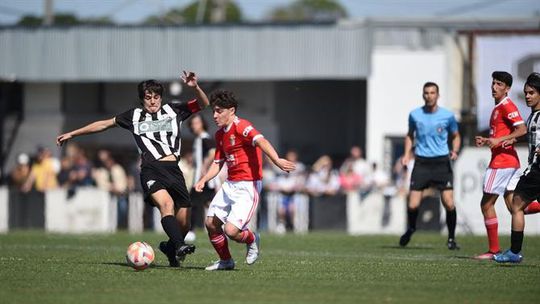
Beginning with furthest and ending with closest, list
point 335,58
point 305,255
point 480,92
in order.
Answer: point 335,58 → point 480,92 → point 305,255

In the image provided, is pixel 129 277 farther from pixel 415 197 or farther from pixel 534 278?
pixel 415 197

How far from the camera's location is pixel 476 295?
1087cm

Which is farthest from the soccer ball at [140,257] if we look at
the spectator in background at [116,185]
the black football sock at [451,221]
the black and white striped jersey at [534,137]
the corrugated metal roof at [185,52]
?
the corrugated metal roof at [185,52]

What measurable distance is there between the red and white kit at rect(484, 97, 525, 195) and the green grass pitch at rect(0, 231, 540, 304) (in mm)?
992

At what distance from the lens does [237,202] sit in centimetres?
1288

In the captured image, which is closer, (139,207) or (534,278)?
(534,278)

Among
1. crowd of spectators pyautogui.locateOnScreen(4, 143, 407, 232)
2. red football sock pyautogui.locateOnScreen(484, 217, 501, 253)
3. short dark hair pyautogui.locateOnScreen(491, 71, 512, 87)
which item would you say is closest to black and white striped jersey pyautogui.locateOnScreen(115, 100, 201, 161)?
short dark hair pyautogui.locateOnScreen(491, 71, 512, 87)

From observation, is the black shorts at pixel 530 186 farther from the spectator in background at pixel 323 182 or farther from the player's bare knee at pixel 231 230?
the spectator in background at pixel 323 182

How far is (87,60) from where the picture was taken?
115 feet

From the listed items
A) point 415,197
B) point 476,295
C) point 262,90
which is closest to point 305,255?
point 415,197

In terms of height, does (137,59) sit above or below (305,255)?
above

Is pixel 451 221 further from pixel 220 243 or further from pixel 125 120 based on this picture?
pixel 125 120

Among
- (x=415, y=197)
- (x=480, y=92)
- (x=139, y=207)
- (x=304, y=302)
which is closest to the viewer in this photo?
(x=304, y=302)

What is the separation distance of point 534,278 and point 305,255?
4555 mm
